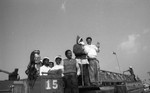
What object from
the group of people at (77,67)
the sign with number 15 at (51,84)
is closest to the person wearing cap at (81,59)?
the group of people at (77,67)

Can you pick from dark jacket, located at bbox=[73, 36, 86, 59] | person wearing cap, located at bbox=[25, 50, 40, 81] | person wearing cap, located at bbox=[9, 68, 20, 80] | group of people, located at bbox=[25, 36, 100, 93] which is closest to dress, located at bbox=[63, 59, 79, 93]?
Answer: group of people, located at bbox=[25, 36, 100, 93]

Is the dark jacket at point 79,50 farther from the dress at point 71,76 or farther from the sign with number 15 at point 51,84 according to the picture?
the sign with number 15 at point 51,84

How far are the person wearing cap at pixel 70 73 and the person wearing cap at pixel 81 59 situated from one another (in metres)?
0.27

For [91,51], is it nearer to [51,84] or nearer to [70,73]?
[70,73]

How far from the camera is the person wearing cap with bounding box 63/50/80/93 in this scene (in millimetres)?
3922

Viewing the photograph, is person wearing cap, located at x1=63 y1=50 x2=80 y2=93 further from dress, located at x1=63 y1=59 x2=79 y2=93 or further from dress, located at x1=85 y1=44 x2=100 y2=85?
dress, located at x1=85 y1=44 x2=100 y2=85

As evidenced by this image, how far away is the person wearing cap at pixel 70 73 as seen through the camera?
3.92 m

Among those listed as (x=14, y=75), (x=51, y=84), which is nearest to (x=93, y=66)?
(x=51, y=84)

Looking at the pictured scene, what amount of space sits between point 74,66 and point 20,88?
1.57m

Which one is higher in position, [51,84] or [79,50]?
[79,50]

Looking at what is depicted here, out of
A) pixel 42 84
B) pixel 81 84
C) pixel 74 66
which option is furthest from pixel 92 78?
pixel 42 84

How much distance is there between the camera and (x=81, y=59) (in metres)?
4.50

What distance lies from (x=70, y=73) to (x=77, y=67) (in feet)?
1.11

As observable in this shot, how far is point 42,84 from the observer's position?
11.7 ft
